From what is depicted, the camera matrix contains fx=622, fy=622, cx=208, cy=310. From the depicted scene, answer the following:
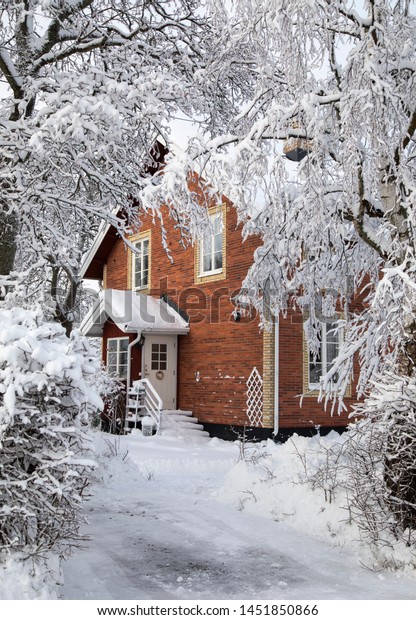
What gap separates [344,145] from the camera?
6.07 metres

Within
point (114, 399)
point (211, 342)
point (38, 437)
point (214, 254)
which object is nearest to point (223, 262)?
point (214, 254)

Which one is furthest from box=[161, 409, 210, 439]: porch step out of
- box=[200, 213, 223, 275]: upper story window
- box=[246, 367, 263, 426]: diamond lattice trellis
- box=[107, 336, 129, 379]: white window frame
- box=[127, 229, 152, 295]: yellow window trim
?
box=[127, 229, 152, 295]: yellow window trim

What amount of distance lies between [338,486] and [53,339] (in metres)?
4.07

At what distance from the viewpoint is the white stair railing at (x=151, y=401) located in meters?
17.1

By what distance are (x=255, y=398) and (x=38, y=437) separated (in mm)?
11984

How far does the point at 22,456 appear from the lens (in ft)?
14.1

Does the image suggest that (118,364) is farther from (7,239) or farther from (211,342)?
(7,239)

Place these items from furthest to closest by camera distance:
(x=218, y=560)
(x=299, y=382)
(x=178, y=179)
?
(x=299, y=382) → (x=178, y=179) → (x=218, y=560)

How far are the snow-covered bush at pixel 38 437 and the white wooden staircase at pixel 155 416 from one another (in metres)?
12.6

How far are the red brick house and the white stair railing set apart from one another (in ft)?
1.83

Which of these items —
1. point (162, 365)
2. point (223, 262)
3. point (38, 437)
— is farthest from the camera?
point (162, 365)

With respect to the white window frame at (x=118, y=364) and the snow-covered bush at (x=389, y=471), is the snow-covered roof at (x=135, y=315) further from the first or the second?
the snow-covered bush at (x=389, y=471)

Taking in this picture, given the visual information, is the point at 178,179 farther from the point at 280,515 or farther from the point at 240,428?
the point at 240,428

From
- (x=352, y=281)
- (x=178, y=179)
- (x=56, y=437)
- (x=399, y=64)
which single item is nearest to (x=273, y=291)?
(x=352, y=281)
